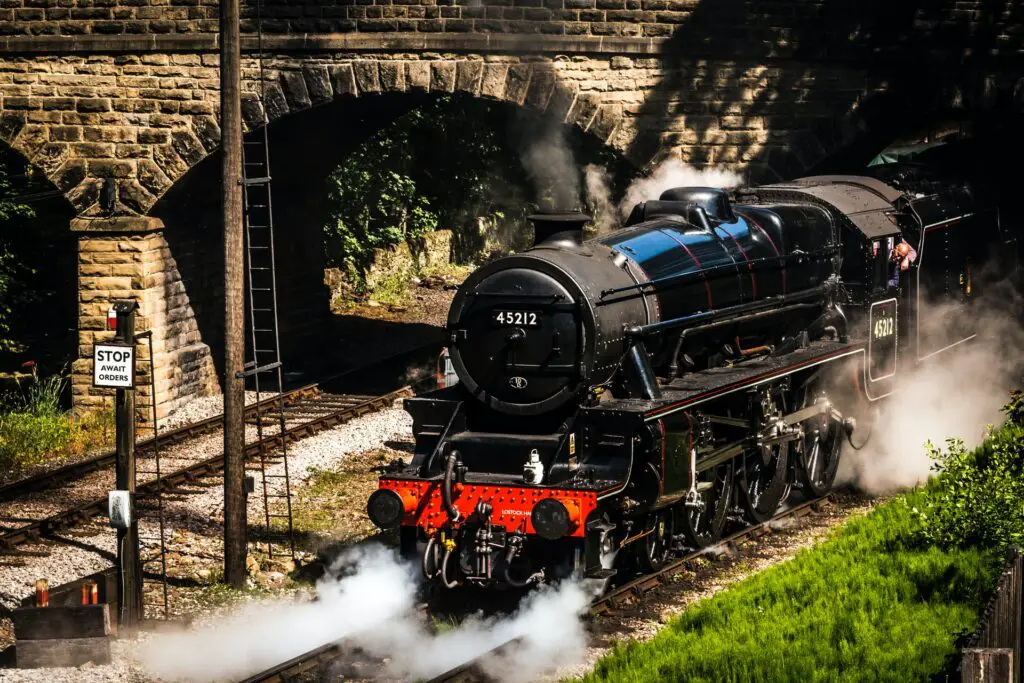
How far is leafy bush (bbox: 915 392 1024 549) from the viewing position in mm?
9984

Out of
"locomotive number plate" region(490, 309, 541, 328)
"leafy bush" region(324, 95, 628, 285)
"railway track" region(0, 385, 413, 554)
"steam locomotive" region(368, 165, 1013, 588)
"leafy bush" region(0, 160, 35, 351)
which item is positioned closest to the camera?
"steam locomotive" region(368, 165, 1013, 588)

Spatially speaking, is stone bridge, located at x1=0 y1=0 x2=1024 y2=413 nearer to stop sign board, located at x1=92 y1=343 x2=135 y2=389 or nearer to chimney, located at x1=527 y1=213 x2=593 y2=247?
chimney, located at x1=527 y1=213 x2=593 y2=247

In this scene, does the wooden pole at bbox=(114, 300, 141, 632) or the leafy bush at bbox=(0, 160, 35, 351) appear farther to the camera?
the leafy bush at bbox=(0, 160, 35, 351)

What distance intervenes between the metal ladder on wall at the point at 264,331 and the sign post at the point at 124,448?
1190 mm

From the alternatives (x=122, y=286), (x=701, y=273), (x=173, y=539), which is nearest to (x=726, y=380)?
(x=701, y=273)

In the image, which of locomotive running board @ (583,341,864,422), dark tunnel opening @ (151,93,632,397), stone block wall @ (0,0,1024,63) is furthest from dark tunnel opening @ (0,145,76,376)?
locomotive running board @ (583,341,864,422)

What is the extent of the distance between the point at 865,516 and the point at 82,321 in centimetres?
1073

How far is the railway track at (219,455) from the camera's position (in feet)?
40.7

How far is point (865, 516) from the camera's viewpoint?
Answer: 11.8 meters

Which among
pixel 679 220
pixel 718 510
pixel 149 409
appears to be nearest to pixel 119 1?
pixel 149 409

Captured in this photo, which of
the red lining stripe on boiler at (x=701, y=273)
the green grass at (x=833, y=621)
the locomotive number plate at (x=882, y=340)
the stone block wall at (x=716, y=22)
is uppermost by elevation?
the stone block wall at (x=716, y=22)

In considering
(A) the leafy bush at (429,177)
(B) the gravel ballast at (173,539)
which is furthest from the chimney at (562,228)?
(A) the leafy bush at (429,177)

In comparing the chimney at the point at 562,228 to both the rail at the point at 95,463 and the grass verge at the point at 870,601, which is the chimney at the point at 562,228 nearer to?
the grass verge at the point at 870,601

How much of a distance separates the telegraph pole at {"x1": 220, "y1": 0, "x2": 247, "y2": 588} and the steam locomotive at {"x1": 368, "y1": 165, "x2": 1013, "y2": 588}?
5.81 feet
